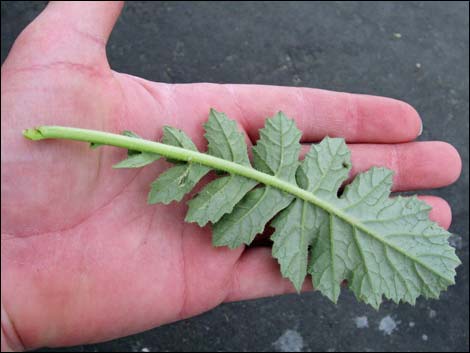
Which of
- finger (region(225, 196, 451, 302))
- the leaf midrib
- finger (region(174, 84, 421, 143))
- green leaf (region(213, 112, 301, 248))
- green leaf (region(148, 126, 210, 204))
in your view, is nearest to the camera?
the leaf midrib

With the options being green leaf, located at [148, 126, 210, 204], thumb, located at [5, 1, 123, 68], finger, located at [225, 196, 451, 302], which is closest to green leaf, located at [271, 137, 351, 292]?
finger, located at [225, 196, 451, 302]

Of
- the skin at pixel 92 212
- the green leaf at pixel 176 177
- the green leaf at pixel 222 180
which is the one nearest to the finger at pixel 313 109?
the skin at pixel 92 212

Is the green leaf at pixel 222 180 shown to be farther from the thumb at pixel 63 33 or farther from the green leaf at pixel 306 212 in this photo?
the thumb at pixel 63 33

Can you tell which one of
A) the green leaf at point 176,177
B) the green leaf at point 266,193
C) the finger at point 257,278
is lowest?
the finger at point 257,278

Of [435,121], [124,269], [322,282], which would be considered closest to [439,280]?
[322,282]

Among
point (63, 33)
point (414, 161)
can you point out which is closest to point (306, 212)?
point (414, 161)

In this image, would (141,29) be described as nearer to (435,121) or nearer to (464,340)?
(435,121)

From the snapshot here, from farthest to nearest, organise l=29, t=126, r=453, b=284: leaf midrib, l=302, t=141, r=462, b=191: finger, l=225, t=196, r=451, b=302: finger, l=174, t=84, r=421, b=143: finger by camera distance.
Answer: l=302, t=141, r=462, b=191: finger
l=174, t=84, r=421, b=143: finger
l=225, t=196, r=451, b=302: finger
l=29, t=126, r=453, b=284: leaf midrib

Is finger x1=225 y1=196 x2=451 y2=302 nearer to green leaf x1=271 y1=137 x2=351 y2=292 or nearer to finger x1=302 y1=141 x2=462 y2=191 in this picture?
green leaf x1=271 y1=137 x2=351 y2=292
